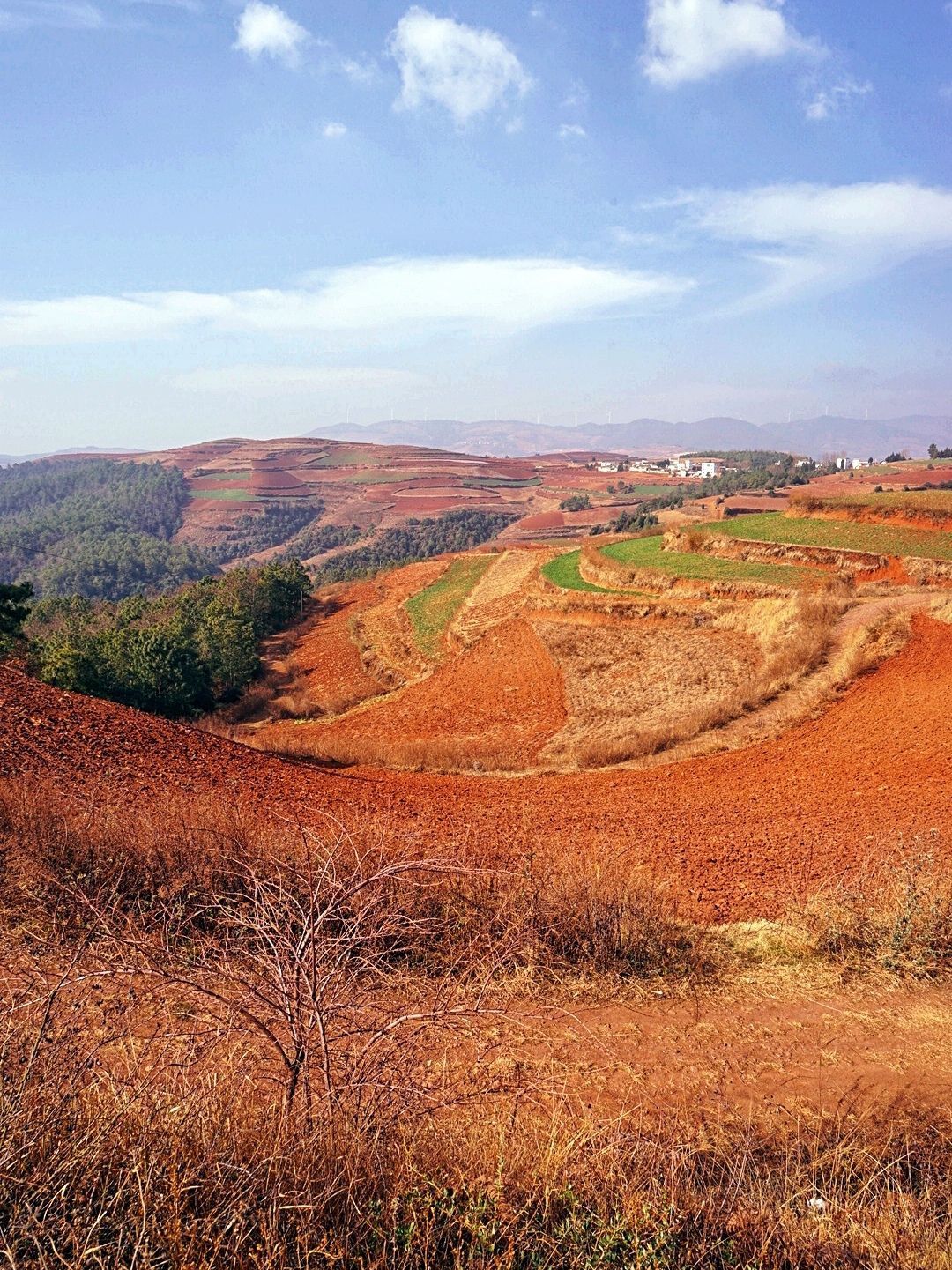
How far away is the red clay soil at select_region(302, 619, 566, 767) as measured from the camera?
1612 cm

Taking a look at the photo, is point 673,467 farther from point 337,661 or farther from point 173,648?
point 173,648

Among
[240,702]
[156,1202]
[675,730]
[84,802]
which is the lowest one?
[240,702]

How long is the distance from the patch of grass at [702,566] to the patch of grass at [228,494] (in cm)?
11751

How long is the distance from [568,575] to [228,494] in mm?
126133

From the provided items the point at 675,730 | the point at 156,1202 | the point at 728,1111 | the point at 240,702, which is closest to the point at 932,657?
the point at 675,730

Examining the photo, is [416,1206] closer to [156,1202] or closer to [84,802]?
[156,1202]

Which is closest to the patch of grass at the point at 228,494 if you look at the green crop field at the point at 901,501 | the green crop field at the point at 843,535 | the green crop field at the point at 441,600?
the green crop field at the point at 441,600

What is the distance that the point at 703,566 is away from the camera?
25.1 meters

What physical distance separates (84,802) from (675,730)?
1089 centimetres

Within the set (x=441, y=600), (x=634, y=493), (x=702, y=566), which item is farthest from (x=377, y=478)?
(x=702, y=566)

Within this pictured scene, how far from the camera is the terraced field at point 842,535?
22567 millimetres

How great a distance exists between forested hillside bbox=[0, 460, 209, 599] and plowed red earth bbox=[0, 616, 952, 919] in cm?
8603

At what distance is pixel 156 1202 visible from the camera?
2182mm

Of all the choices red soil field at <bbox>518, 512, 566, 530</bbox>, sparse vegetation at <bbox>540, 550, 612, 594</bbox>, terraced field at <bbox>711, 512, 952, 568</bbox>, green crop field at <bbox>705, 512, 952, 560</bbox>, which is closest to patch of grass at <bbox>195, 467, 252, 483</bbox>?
red soil field at <bbox>518, 512, 566, 530</bbox>
